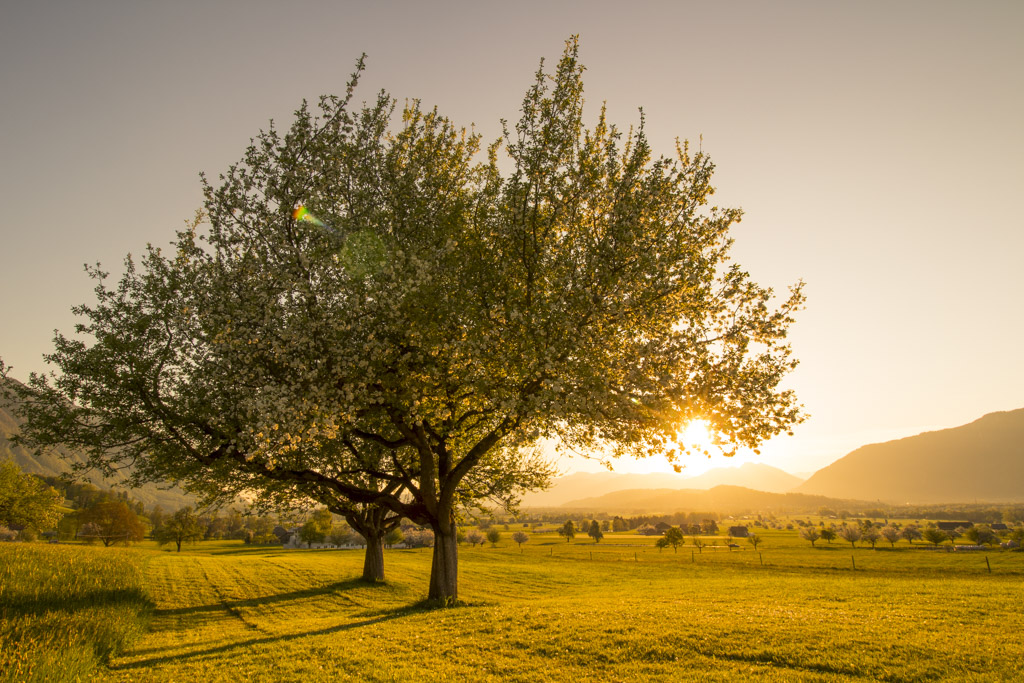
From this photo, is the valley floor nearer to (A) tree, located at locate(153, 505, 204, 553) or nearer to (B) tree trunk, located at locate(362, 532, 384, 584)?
(B) tree trunk, located at locate(362, 532, 384, 584)

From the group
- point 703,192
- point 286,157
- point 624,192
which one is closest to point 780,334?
point 703,192

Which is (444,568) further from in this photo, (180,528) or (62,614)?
(180,528)

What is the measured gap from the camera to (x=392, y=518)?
149ft

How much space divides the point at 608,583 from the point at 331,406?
57.2 meters

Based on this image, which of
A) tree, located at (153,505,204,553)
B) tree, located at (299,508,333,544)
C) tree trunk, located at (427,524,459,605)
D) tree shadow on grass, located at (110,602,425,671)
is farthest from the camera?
tree, located at (153,505,204,553)

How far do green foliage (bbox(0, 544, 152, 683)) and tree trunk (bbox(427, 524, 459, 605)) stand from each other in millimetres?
14326

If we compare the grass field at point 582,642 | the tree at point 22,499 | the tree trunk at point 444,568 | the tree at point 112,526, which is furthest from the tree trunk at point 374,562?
the tree at point 112,526

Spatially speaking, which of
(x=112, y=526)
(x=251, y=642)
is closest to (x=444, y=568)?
(x=251, y=642)

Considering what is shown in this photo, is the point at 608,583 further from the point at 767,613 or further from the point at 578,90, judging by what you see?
the point at 578,90

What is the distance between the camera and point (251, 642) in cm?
2308

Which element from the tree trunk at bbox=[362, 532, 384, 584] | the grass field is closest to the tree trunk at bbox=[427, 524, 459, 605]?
the grass field

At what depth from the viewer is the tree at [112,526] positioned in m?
119

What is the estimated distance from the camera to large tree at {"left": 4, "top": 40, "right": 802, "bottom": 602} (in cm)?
1856

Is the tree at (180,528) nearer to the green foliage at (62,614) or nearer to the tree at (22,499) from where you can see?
the tree at (22,499)
